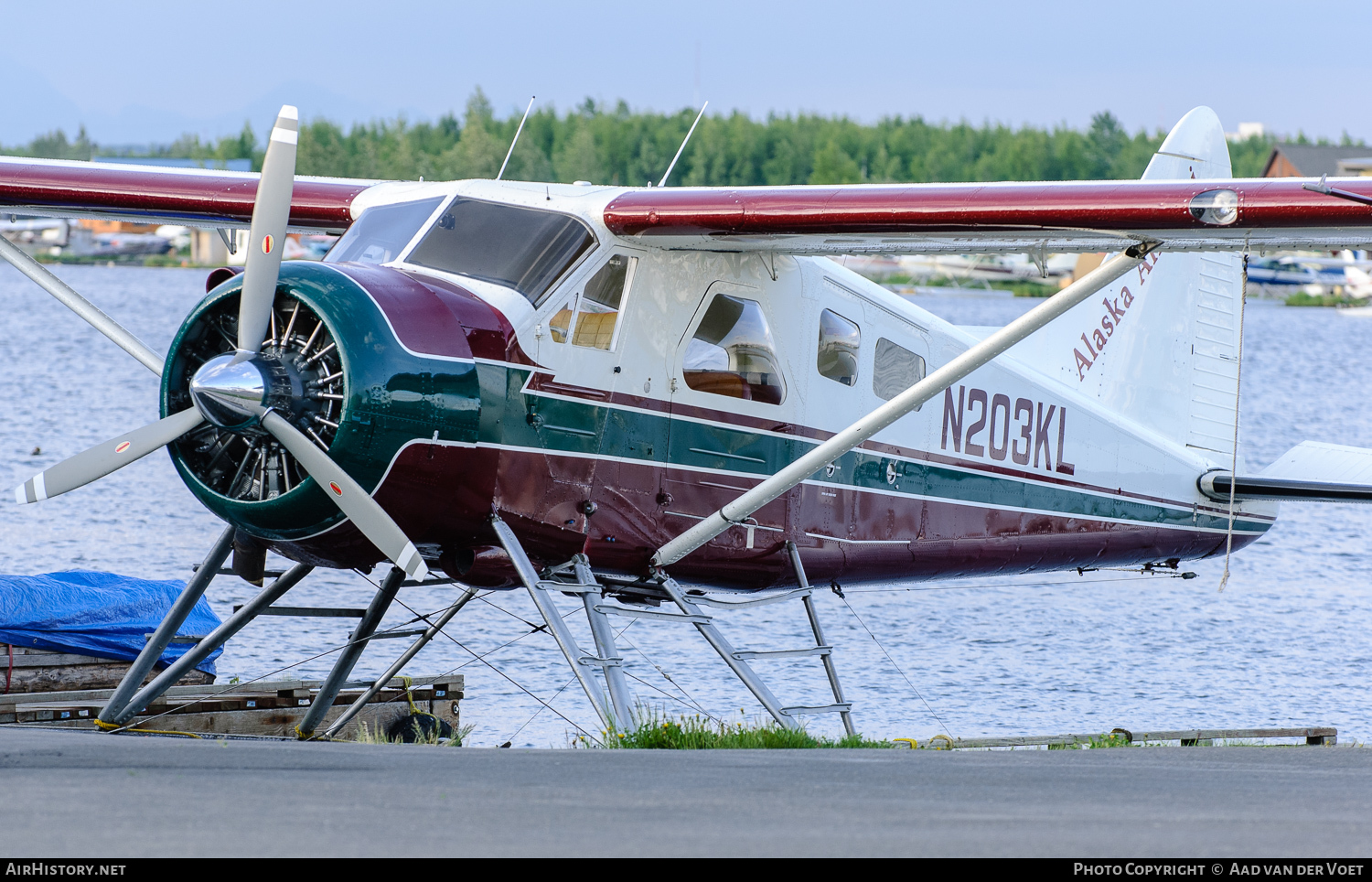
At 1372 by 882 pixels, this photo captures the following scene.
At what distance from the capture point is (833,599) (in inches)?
698

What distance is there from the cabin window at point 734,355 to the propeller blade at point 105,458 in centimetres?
259

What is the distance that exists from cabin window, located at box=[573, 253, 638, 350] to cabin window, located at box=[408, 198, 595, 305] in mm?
173

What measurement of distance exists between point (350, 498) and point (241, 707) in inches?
133

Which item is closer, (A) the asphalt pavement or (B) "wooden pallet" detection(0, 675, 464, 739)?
(A) the asphalt pavement

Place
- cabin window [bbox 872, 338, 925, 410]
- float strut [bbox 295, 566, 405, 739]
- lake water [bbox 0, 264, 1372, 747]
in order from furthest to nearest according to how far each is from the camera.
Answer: lake water [bbox 0, 264, 1372, 747] → cabin window [bbox 872, 338, 925, 410] → float strut [bbox 295, 566, 405, 739]

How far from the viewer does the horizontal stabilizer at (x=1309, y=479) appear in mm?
10422

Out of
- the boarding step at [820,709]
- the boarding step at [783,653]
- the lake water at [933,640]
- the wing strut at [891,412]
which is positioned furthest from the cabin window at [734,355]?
the lake water at [933,640]

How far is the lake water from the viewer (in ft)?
40.4

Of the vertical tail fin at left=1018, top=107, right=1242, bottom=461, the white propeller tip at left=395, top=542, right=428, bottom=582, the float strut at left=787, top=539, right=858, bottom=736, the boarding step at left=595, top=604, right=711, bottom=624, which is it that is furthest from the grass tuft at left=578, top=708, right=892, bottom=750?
the vertical tail fin at left=1018, top=107, right=1242, bottom=461

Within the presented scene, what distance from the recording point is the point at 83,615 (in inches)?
385

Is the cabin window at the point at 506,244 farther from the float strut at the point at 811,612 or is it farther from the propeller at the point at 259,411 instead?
the float strut at the point at 811,612

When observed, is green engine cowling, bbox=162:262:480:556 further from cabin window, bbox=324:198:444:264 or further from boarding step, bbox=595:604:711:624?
boarding step, bbox=595:604:711:624

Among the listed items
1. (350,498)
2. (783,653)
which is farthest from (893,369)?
(350,498)
